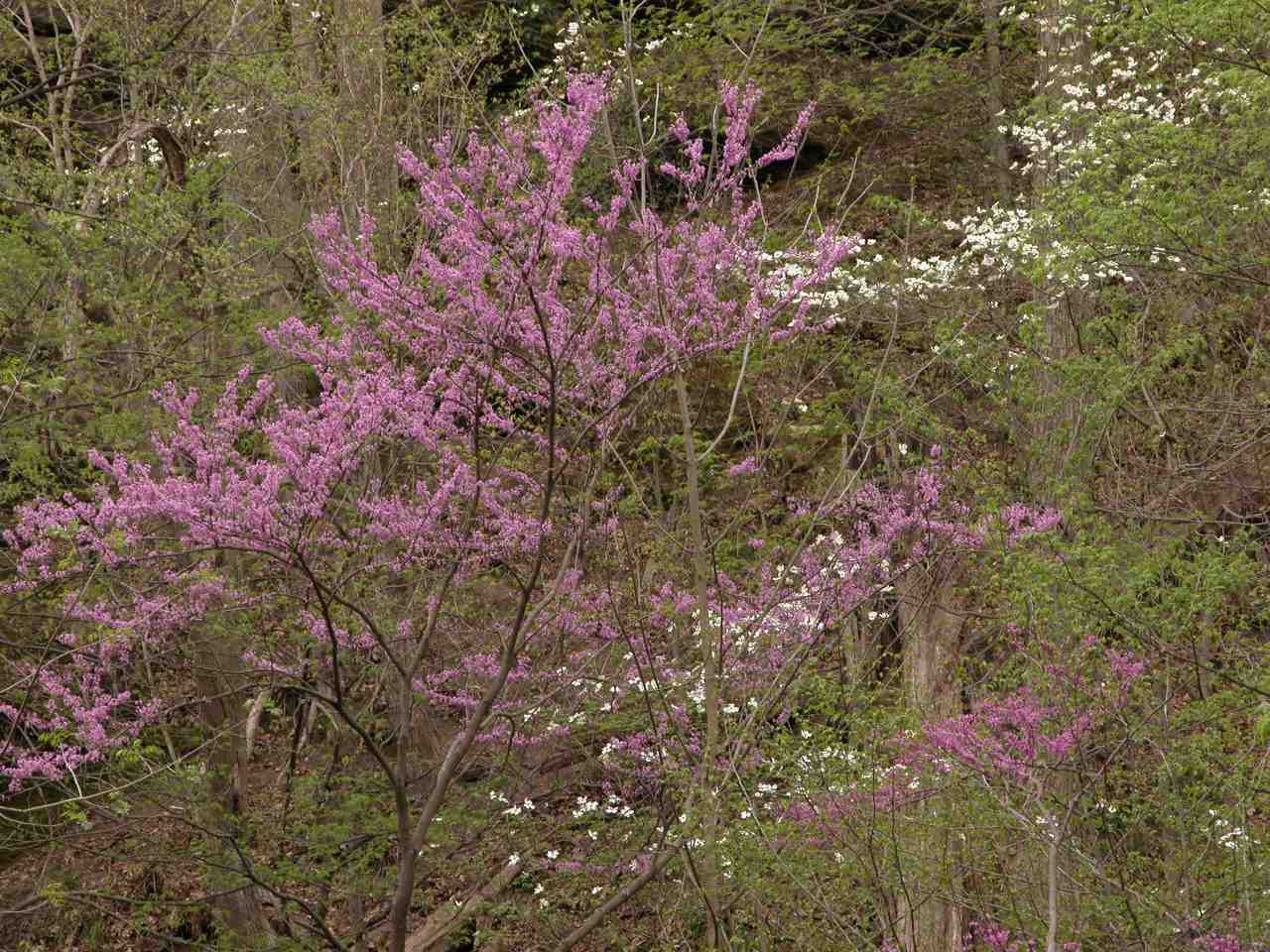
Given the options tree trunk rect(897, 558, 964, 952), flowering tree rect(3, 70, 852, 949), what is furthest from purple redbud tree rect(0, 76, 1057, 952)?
tree trunk rect(897, 558, 964, 952)

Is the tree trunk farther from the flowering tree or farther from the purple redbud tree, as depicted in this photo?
the flowering tree

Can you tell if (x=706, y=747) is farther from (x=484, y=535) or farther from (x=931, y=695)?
(x=931, y=695)

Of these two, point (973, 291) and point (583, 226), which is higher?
point (583, 226)

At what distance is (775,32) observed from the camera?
38.4 ft

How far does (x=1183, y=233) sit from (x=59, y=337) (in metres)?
5.73

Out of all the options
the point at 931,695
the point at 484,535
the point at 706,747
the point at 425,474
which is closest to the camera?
the point at 706,747

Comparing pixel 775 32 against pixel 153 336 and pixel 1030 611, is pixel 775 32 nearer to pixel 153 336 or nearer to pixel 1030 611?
pixel 153 336

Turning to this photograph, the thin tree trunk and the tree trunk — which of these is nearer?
the thin tree trunk

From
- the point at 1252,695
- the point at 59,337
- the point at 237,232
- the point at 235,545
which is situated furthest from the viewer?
the point at 237,232

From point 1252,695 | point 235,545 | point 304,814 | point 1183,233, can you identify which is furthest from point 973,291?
point 235,545

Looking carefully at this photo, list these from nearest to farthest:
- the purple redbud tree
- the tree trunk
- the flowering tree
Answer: the flowering tree, the purple redbud tree, the tree trunk

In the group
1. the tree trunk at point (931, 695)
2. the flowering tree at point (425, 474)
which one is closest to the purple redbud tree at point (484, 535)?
the flowering tree at point (425, 474)

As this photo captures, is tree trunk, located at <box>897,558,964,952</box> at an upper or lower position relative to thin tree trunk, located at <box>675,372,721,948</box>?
lower

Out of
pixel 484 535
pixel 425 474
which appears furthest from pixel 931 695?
pixel 425 474
